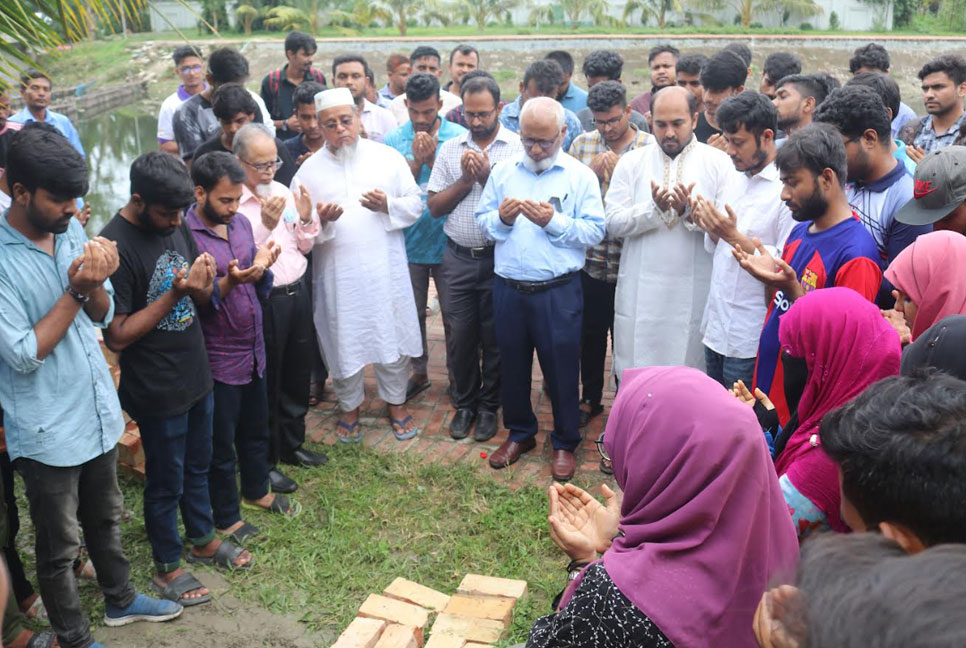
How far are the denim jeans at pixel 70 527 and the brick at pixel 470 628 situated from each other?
55.2 inches

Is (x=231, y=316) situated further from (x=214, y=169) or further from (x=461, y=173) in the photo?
(x=461, y=173)

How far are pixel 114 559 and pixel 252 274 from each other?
1.35m

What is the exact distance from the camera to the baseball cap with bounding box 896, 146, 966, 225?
332cm

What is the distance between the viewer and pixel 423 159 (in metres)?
5.52

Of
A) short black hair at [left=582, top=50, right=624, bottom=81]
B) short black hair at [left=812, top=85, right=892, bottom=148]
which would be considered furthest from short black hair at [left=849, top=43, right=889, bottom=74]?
short black hair at [left=812, top=85, right=892, bottom=148]

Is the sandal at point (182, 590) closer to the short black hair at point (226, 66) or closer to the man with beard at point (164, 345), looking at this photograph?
the man with beard at point (164, 345)

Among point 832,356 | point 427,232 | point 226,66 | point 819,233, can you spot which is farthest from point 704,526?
point 226,66

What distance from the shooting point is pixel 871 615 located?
890 mm

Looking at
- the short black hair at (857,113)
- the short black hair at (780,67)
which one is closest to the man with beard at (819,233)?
the short black hair at (857,113)

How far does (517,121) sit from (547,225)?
7.11ft

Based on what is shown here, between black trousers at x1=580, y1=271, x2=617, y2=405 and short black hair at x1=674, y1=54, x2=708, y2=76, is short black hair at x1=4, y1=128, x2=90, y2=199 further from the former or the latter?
short black hair at x1=674, y1=54, x2=708, y2=76

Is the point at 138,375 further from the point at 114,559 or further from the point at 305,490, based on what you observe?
the point at 305,490

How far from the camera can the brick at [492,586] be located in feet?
11.6

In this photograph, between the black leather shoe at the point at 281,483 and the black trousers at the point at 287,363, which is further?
the black leather shoe at the point at 281,483
